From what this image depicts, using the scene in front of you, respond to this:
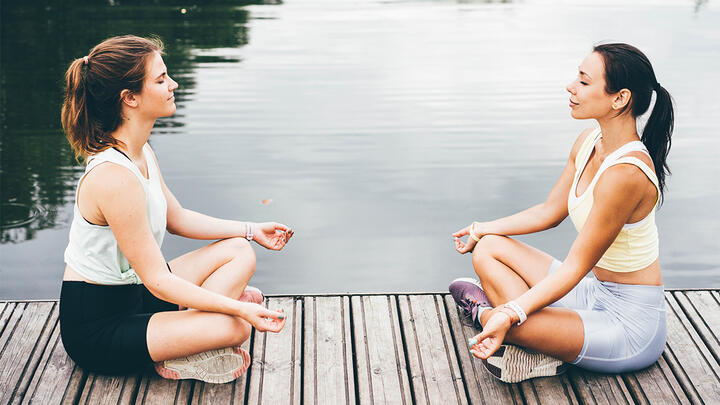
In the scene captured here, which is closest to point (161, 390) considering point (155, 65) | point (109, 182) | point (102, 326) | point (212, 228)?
point (102, 326)

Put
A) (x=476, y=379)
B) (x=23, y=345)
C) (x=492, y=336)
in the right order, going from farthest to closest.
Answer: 1. (x=23, y=345)
2. (x=476, y=379)
3. (x=492, y=336)

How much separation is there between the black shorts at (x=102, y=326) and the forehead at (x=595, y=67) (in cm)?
173

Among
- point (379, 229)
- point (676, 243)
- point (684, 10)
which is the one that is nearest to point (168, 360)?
point (379, 229)

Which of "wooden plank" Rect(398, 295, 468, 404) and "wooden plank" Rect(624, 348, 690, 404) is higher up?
"wooden plank" Rect(624, 348, 690, 404)

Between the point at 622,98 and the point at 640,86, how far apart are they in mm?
70

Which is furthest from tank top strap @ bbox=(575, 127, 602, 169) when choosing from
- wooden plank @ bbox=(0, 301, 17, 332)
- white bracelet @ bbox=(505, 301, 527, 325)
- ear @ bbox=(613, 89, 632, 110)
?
wooden plank @ bbox=(0, 301, 17, 332)

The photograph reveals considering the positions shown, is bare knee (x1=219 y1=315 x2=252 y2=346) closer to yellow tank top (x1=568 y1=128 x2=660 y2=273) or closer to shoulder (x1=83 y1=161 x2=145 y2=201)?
shoulder (x1=83 y1=161 x2=145 y2=201)

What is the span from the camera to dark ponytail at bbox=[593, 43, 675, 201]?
2.20m

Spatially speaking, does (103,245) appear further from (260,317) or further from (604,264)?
(604,264)

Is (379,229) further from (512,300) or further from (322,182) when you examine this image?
(512,300)

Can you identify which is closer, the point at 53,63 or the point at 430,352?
the point at 430,352

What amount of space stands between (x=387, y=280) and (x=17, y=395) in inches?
76.5

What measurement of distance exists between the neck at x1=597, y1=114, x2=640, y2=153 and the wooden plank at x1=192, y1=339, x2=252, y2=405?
5.09ft

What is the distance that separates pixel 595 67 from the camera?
2.25 m
